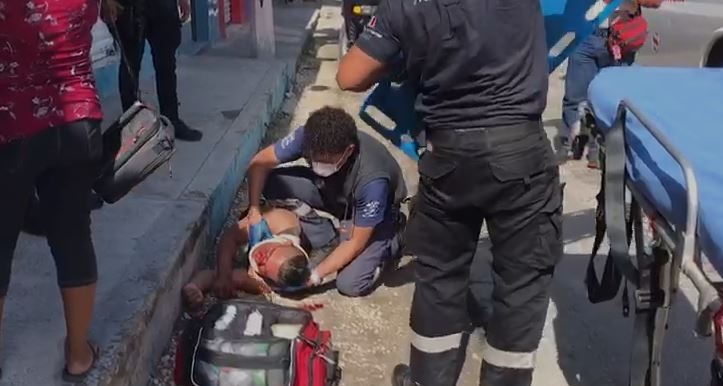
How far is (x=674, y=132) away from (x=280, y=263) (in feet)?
6.07

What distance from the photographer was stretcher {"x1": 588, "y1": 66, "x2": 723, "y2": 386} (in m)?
2.36

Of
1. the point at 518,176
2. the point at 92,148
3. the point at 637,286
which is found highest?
the point at 92,148

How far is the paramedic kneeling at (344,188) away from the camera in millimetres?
4102

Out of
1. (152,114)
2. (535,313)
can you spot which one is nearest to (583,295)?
(535,313)

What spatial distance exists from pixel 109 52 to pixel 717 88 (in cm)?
338

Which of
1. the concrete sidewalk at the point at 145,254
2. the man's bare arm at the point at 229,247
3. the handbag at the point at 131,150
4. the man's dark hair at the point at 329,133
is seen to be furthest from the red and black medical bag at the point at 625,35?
the handbag at the point at 131,150

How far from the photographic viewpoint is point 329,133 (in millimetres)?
4020

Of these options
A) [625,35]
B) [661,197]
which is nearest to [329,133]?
[661,197]

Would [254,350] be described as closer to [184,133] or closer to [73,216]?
[73,216]

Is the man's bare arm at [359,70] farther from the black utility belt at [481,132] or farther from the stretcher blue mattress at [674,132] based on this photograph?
the stretcher blue mattress at [674,132]

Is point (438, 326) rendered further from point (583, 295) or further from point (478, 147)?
point (583, 295)

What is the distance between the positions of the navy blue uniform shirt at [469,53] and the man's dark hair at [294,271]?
1.38 metres

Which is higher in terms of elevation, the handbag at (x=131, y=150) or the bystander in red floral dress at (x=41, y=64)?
the bystander in red floral dress at (x=41, y=64)

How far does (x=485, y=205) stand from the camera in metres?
2.97
